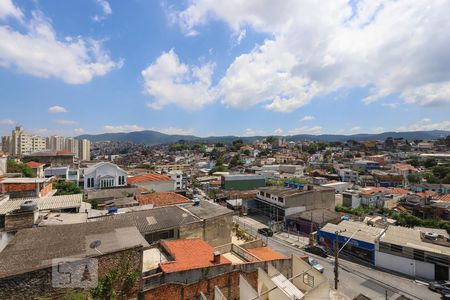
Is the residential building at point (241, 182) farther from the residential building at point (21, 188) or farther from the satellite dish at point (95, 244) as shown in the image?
the satellite dish at point (95, 244)

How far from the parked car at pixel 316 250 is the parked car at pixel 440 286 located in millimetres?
8100

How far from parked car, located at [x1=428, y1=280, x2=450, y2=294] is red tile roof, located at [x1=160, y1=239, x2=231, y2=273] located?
16.8 meters

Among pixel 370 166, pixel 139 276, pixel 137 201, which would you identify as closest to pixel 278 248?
pixel 137 201

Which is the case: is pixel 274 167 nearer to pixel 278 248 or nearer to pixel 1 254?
pixel 278 248

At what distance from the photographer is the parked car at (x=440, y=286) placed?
18.7m

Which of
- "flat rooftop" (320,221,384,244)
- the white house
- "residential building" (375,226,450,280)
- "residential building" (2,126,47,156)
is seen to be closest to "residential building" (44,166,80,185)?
the white house

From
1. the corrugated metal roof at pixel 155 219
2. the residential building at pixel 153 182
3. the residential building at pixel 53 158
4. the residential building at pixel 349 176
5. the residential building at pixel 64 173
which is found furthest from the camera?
the residential building at pixel 349 176

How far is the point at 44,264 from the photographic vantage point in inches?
352

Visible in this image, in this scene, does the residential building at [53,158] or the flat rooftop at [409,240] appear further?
the residential building at [53,158]

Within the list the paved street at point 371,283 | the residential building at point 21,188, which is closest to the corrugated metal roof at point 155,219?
the residential building at point 21,188

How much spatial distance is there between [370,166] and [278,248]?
261 feet

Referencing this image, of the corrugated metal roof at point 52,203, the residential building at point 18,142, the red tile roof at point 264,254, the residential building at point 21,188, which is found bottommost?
the red tile roof at point 264,254

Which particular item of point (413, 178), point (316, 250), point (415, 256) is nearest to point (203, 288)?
point (316, 250)

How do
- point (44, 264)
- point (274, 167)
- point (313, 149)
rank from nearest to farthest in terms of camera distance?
point (44, 264) < point (274, 167) < point (313, 149)
